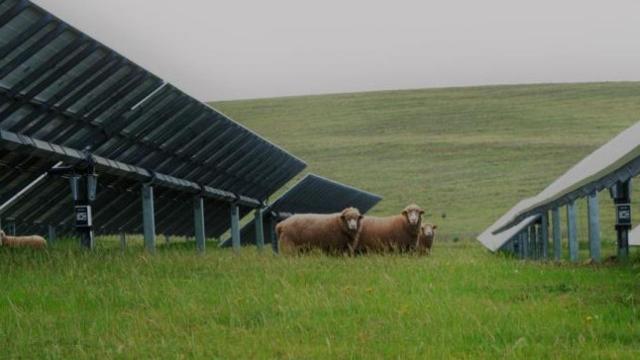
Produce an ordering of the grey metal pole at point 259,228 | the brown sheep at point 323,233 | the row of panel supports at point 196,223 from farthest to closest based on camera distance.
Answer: the grey metal pole at point 259,228
the row of panel supports at point 196,223
the brown sheep at point 323,233

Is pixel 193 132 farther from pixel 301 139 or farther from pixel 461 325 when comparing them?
pixel 301 139

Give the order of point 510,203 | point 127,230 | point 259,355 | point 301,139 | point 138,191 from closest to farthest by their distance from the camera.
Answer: point 259,355
point 138,191
point 127,230
point 510,203
point 301,139

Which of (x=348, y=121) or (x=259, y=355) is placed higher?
(x=348, y=121)

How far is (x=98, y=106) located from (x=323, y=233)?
5.75 m

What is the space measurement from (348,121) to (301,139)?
678cm

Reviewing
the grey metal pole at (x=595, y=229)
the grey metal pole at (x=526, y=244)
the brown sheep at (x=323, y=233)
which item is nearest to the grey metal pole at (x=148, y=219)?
the brown sheep at (x=323, y=233)

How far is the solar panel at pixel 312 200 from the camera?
3832 centimetres

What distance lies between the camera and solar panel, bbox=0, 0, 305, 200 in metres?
15.9

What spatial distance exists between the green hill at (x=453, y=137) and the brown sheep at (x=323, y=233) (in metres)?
20.9

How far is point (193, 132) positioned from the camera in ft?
84.5

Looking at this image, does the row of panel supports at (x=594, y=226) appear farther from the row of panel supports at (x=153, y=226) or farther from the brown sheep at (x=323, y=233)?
the row of panel supports at (x=153, y=226)

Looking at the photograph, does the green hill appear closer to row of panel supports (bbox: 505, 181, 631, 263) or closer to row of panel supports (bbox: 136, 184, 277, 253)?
row of panel supports (bbox: 136, 184, 277, 253)

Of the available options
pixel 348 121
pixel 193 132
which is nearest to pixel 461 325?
pixel 193 132

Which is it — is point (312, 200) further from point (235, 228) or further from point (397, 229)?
point (397, 229)
